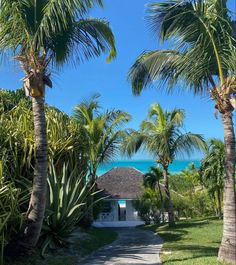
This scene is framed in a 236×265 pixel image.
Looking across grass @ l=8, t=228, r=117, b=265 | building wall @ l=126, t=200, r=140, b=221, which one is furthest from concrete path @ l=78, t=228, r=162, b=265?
building wall @ l=126, t=200, r=140, b=221

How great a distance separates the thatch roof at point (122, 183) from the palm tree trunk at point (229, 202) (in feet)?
82.6

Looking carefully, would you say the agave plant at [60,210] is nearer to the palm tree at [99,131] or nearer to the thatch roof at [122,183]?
the palm tree at [99,131]

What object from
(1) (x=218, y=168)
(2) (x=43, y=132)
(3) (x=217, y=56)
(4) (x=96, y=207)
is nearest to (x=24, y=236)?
(2) (x=43, y=132)

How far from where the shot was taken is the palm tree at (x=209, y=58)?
8.93 m

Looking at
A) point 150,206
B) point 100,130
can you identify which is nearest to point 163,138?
point 100,130

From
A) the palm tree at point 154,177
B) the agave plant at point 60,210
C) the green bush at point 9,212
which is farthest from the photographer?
the palm tree at point 154,177

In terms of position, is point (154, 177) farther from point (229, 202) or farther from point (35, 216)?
point (35, 216)

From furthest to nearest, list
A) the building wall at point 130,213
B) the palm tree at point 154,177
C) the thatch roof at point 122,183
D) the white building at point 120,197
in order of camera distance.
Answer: the building wall at point 130,213, the thatch roof at point 122,183, the white building at point 120,197, the palm tree at point 154,177

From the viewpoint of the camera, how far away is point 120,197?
3428 cm

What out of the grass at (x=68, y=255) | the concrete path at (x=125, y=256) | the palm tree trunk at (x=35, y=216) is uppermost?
the palm tree trunk at (x=35, y=216)

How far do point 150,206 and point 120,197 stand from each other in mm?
5234

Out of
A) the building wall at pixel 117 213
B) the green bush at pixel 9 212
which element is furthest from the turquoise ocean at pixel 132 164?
the green bush at pixel 9 212

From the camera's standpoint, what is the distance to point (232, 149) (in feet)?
29.7

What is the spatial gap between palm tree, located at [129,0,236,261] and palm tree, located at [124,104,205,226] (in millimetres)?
10844
